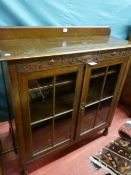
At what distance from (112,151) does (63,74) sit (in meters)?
0.54

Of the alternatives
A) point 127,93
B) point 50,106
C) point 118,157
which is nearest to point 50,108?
point 50,106

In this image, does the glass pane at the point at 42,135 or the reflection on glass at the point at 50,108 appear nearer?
the reflection on glass at the point at 50,108

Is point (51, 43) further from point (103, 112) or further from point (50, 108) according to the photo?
point (103, 112)

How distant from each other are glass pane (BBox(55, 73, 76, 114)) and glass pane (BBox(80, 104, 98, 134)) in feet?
0.65

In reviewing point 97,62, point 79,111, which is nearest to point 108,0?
point 97,62

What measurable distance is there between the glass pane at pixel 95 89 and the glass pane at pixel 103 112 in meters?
0.11

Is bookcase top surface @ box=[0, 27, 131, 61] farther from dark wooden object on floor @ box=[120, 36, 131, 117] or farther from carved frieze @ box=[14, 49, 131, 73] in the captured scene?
dark wooden object on floor @ box=[120, 36, 131, 117]

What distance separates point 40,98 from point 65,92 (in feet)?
Answer: 0.62

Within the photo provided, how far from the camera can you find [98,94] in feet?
4.25

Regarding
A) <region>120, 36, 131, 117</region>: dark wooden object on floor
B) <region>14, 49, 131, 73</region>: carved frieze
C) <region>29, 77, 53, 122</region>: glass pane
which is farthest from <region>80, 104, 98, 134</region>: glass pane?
<region>120, 36, 131, 117</region>: dark wooden object on floor

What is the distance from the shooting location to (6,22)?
1.23 metres

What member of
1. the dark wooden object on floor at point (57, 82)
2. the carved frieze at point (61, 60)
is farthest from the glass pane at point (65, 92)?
the carved frieze at point (61, 60)

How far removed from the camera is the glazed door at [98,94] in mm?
1137

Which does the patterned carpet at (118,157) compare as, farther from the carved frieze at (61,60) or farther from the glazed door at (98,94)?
the carved frieze at (61,60)
